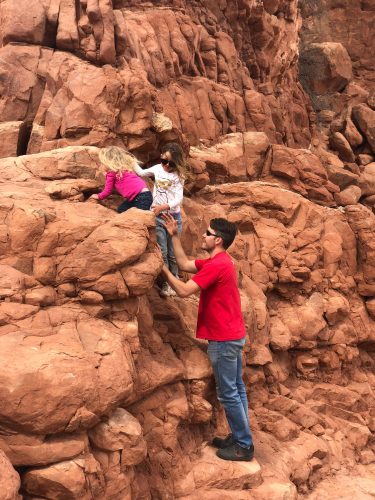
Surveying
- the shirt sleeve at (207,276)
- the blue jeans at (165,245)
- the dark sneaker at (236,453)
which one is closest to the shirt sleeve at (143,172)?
the blue jeans at (165,245)

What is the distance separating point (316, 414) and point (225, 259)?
16.8 ft

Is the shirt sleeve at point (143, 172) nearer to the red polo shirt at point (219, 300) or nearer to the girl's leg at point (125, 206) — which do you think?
the girl's leg at point (125, 206)

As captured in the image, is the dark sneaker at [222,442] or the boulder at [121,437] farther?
the dark sneaker at [222,442]

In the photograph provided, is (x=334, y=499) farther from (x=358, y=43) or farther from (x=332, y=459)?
(x=358, y=43)

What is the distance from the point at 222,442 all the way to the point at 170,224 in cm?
321

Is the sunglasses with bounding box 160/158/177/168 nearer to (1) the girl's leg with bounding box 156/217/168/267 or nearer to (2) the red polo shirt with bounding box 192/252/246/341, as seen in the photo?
(1) the girl's leg with bounding box 156/217/168/267

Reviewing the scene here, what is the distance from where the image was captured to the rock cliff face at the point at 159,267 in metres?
5.60

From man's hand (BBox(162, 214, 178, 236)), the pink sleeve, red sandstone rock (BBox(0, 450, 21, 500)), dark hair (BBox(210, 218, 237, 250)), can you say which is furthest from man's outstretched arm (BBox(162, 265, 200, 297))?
red sandstone rock (BBox(0, 450, 21, 500))

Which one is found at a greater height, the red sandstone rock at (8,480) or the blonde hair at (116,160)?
the blonde hair at (116,160)

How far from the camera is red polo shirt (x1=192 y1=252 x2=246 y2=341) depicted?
264 inches

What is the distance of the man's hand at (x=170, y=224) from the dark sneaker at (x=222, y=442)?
9.84 ft

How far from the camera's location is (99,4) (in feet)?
41.5

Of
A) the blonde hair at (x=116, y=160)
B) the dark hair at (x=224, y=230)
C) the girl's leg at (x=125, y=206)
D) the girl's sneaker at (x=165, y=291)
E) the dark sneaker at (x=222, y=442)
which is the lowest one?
the dark sneaker at (x=222, y=442)

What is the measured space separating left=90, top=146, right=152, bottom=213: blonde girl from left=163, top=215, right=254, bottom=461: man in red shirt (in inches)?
54.5
